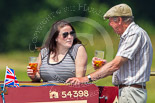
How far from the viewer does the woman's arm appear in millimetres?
3338

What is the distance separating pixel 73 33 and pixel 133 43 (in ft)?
1.81

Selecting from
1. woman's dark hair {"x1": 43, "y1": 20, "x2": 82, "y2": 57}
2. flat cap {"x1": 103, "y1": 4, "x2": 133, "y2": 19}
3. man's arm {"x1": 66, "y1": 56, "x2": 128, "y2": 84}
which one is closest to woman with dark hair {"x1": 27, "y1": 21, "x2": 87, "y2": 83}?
woman's dark hair {"x1": 43, "y1": 20, "x2": 82, "y2": 57}

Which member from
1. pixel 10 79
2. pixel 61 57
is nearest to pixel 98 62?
pixel 61 57

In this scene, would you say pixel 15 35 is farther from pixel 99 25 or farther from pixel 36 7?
pixel 99 25

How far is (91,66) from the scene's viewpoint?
3482 mm

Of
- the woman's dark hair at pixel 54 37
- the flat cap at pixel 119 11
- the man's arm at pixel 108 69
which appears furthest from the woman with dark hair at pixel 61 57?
the flat cap at pixel 119 11

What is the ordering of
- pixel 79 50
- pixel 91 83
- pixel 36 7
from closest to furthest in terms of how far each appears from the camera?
pixel 91 83 < pixel 79 50 < pixel 36 7

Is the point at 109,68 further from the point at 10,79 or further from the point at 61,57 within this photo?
the point at 10,79

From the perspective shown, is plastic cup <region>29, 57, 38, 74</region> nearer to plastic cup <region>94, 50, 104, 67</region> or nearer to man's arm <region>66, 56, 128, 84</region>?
plastic cup <region>94, 50, 104, 67</region>

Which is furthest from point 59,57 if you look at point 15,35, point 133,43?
point 15,35

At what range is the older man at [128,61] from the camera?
309 centimetres

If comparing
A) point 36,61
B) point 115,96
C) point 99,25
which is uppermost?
point 99,25

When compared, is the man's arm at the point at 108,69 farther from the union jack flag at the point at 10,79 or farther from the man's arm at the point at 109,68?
the union jack flag at the point at 10,79

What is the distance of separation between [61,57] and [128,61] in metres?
0.56
